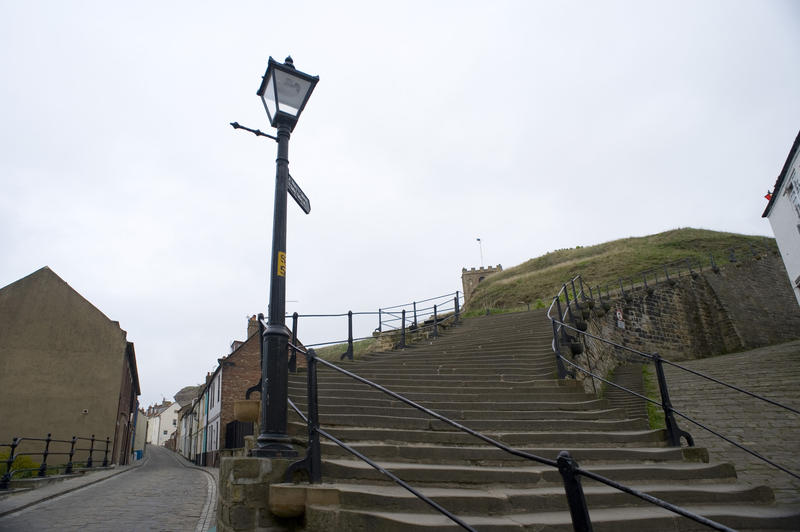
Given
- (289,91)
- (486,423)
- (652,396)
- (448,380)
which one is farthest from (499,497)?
(652,396)

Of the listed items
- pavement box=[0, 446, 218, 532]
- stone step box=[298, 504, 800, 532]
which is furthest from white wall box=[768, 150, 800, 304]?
pavement box=[0, 446, 218, 532]

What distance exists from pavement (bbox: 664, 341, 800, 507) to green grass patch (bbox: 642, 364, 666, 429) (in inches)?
14.5

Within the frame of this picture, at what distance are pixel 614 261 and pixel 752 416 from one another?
3146 centimetres

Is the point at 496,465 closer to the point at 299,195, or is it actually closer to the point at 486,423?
the point at 486,423

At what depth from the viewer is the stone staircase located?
3402mm

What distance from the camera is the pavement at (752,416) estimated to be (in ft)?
20.7

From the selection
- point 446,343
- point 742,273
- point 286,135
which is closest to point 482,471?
point 286,135

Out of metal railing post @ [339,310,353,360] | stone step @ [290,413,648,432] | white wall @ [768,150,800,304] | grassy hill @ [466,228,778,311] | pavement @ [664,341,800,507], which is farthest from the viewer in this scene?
grassy hill @ [466,228,778,311]

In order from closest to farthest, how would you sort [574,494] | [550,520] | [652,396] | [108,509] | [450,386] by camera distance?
[574,494] < [550,520] < [108,509] < [450,386] < [652,396]

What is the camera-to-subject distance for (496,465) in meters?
4.55

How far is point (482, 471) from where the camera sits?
13.5 ft

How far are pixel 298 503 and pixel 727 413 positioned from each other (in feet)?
29.6

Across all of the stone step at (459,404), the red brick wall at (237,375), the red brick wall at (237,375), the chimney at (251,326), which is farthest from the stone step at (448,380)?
the chimney at (251,326)

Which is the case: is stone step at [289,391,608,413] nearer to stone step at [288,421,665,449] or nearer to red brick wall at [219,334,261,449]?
stone step at [288,421,665,449]
